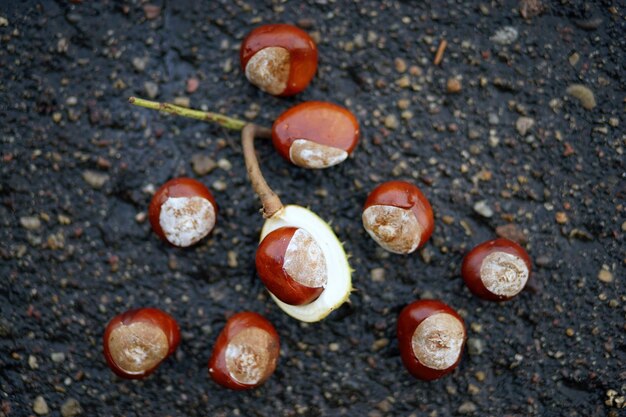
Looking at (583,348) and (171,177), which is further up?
(171,177)

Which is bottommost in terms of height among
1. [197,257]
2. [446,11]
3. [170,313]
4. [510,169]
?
[170,313]

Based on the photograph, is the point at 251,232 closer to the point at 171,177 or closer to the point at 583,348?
the point at 171,177

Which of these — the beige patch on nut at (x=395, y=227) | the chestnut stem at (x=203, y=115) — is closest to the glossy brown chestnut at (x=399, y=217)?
the beige patch on nut at (x=395, y=227)

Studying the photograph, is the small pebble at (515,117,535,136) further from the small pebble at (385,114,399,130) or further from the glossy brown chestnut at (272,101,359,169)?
the glossy brown chestnut at (272,101,359,169)

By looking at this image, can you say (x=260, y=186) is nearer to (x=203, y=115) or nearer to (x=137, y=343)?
(x=203, y=115)

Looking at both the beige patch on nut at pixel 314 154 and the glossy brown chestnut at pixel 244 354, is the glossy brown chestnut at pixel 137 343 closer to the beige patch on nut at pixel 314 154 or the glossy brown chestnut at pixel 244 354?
the glossy brown chestnut at pixel 244 354

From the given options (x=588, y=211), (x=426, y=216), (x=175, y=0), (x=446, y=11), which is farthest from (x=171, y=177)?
(x=588, y=211)
